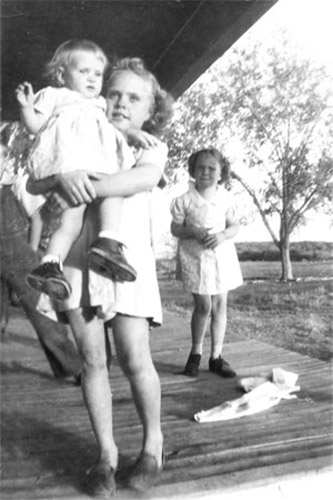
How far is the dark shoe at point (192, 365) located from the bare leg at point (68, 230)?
762 mm

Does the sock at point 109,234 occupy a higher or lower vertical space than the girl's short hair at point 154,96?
lower

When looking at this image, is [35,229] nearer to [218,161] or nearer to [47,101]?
[47,101]

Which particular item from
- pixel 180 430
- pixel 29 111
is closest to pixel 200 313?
pixel 180 430

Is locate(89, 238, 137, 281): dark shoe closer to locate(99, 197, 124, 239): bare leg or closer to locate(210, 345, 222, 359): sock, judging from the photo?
locate(99, 197, 124, 239): bare leg

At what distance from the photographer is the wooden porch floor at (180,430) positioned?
122cm

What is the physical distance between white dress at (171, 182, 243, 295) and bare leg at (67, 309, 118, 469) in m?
0.48

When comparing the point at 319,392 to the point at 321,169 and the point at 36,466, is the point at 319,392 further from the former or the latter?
the point at 36,466

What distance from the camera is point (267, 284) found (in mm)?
1652

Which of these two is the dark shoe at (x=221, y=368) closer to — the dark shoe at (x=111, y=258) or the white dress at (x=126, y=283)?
the white dress at (x=126, y=283)

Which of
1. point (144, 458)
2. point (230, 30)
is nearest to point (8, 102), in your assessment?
point (230, 30)

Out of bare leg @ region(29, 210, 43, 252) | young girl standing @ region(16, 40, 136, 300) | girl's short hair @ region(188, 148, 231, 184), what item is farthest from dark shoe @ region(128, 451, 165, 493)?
girl's short hair @ region(188, 148, 231, 184)

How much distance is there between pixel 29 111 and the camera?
47.3 inches

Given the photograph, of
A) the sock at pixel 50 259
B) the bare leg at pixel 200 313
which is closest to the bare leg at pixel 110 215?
the sock at pixel 50 259

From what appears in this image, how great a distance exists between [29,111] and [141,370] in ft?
1.94
